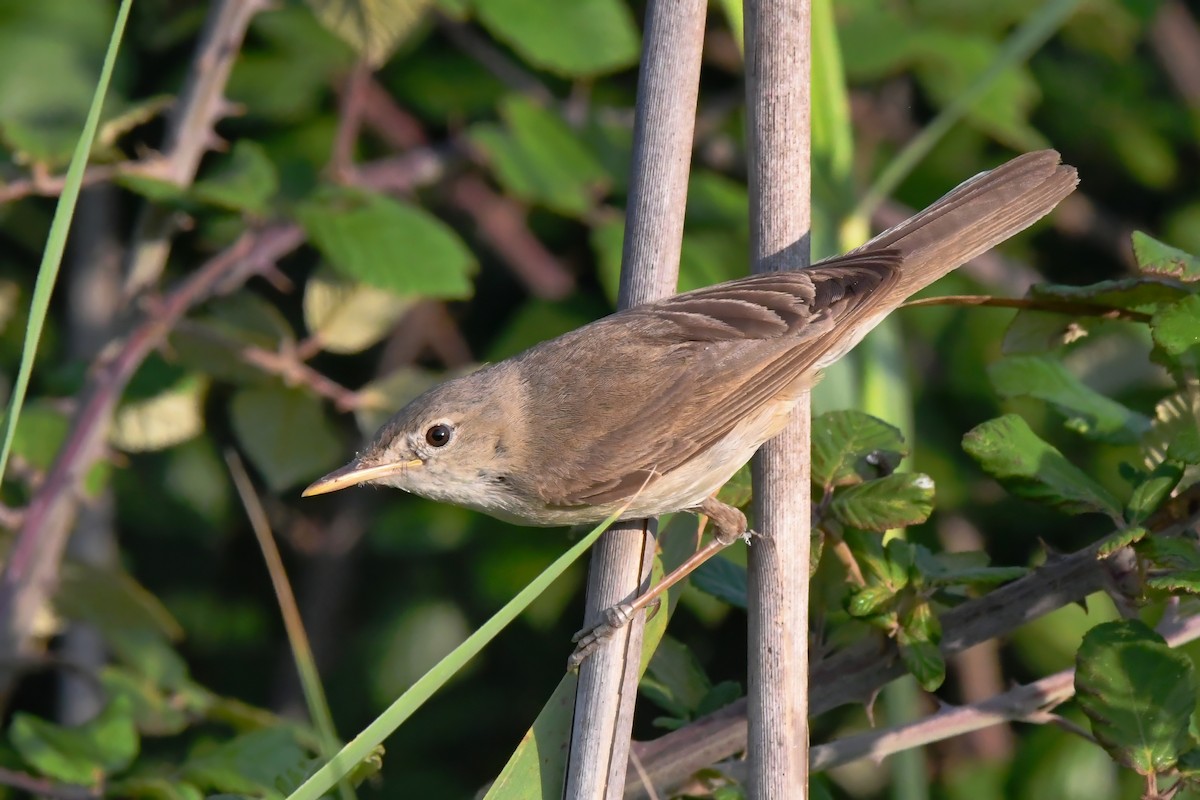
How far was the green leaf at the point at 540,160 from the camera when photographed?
3.02m

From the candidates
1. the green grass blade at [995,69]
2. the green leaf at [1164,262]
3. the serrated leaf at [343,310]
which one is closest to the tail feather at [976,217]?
the green grass blade at [995,69]

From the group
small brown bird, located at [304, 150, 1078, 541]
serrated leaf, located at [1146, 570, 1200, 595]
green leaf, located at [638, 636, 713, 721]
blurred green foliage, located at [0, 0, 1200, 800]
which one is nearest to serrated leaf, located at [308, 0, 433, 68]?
blurred green foliage, located at [0, 0, 1200, 800]

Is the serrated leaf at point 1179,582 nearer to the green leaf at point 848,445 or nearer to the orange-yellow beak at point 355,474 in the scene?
the green leaf at point 848,445

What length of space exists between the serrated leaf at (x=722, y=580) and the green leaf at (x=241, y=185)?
1158 millimetres

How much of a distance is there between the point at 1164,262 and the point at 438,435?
4.57ft

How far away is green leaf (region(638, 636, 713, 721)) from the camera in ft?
6.72

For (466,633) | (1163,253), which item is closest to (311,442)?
(466,633)

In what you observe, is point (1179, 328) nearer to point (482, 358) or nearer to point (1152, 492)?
point (1152, 492)

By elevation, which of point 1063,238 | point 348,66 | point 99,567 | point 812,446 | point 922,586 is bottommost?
point 922,586

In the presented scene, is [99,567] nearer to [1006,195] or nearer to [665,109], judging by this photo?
[665,109]

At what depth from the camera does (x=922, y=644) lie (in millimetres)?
1697

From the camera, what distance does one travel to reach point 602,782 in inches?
66.8

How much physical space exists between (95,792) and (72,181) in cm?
109

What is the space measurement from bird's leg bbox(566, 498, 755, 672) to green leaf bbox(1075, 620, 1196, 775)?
47 centimetres
